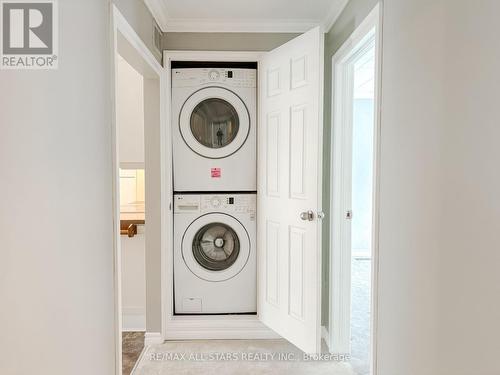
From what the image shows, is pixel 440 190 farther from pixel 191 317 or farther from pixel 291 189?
pixel 191 317

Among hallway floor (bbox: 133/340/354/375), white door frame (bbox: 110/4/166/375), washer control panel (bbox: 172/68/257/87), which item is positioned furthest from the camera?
washer control panel (bbox: 172/68/257/87)

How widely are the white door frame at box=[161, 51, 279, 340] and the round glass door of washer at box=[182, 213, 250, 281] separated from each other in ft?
0.56

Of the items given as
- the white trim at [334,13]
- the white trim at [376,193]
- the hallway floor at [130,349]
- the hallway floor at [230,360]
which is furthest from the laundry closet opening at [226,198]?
the white trim at [376,193]

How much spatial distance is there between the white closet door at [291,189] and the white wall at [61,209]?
1.31 m

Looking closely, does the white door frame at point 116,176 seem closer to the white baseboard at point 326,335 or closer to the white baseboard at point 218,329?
the white baseboard at point 218,329

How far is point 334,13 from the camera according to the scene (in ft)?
8.66

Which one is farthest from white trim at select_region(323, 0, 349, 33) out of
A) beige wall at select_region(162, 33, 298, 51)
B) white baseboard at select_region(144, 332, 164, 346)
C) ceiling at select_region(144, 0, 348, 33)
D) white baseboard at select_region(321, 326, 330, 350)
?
white baseboard at select_region(144, 332, 164, 346)

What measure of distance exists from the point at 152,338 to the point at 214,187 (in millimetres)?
1330

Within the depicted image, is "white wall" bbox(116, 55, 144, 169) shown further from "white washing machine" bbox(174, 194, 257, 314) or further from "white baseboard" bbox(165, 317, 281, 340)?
"white baseboard" bbox(165, 317, 281, 340)

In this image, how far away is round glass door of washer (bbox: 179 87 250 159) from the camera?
10.0ft

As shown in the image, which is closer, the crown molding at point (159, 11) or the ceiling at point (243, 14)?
the crown molding at point (159, 11)
